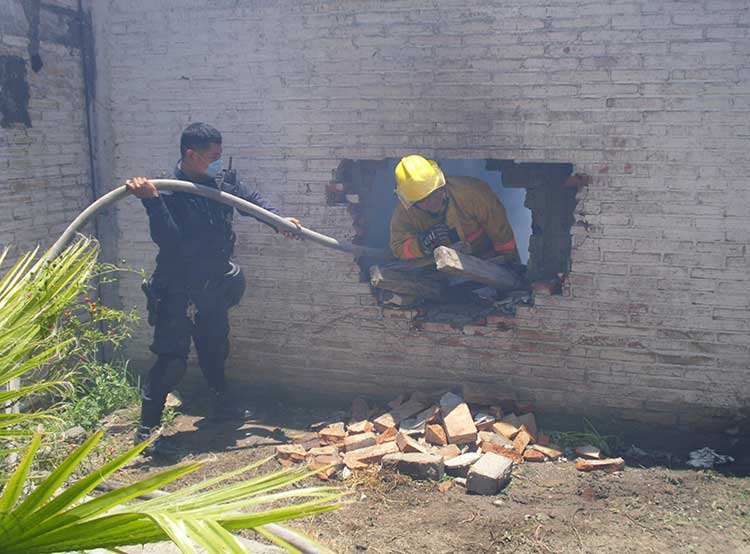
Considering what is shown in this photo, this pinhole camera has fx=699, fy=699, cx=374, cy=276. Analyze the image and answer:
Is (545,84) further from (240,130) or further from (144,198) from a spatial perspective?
(144,198)

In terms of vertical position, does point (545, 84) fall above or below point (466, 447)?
above

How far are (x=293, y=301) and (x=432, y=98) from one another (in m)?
2.18

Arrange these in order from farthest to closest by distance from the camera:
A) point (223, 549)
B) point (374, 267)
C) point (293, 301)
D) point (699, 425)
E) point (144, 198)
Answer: point (293, 301)
point (374, 267)
point (699, 425)
point (144, 198)
point (223, 549)

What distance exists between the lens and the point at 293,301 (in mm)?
6387

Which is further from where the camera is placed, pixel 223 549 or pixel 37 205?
pixel 37 205

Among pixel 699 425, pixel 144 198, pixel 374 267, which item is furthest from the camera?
pixel 374 267

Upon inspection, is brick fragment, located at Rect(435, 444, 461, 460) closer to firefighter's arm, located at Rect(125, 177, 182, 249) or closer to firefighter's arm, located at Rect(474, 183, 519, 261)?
firefighter's arm, located at Rect(474, 183, 519, 261)

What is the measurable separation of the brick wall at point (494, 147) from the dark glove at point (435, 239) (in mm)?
628

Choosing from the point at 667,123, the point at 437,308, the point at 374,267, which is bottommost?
the point at 437,308

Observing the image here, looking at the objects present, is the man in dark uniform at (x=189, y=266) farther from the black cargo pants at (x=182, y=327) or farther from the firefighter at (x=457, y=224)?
the firefighter at (x=457, y=224)

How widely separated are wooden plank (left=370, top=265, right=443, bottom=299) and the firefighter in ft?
0.61

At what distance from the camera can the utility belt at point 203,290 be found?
5.63 meters

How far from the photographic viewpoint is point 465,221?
604cm

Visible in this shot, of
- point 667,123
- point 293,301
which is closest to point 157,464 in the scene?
point 293,301
